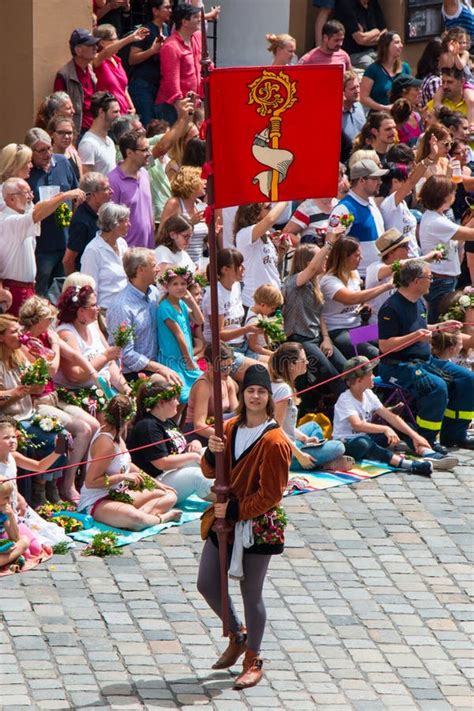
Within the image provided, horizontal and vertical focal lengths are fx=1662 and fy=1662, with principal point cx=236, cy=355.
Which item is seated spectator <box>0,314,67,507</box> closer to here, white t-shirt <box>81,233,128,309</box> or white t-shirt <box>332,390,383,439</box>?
white t-shirt <box>81,233,128,309</box>

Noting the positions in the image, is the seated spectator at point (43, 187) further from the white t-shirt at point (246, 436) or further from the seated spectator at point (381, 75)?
the seated spectator at point (381, 75)

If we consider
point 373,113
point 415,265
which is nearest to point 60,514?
point 415,265

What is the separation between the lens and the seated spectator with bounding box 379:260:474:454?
1356 centimetres

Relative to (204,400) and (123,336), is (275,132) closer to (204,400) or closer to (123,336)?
(123,336)

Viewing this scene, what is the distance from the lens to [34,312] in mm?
11695

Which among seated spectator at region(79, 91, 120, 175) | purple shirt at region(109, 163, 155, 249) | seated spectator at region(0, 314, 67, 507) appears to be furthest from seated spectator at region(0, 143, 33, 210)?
seated spectator at region(79, 91, 120, 175)

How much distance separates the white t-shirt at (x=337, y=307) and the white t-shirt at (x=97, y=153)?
2.30 m

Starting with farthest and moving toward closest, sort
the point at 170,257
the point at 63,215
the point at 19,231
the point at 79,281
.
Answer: the point at 170,257 → the point at 63,215 → the point at 19,231 → the point at 79,281

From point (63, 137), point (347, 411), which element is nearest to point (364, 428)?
point (347, 411)

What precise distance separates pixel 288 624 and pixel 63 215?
438cm

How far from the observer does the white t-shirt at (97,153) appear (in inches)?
581

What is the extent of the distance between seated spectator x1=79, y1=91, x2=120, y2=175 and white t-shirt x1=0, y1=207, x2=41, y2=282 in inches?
86.2

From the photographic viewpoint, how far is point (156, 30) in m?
17.1

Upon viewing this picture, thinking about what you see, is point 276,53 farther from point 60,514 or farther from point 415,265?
point 60,514
